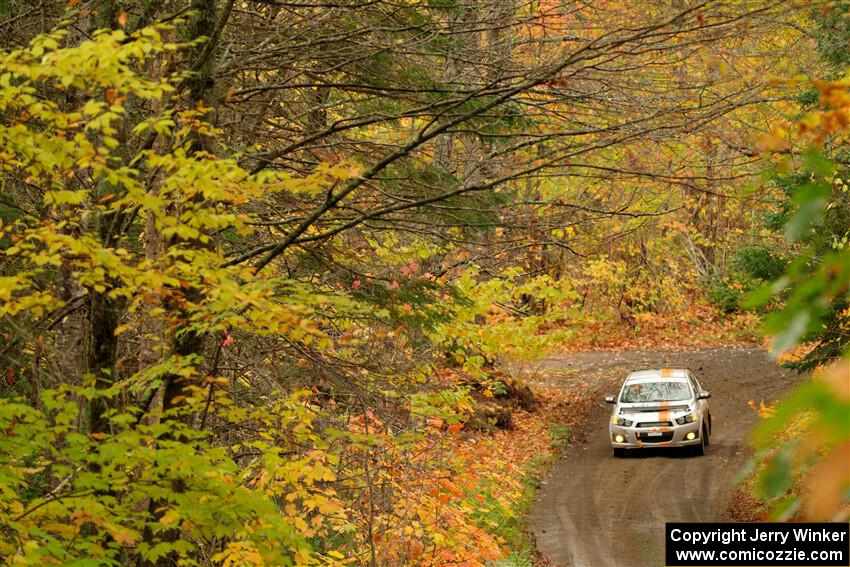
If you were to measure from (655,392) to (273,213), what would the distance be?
1393 centimetres

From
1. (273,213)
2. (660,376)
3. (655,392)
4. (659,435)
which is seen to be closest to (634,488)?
(659,435)

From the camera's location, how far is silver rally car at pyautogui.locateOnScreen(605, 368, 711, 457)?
67.9 feet

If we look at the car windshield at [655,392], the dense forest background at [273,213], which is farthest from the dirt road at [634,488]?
the dense forest background at [273,213]

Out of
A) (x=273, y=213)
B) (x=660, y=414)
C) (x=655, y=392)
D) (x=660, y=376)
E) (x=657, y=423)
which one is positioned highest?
(x=273, y=213)

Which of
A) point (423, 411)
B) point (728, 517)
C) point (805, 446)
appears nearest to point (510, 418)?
point (728, 517)

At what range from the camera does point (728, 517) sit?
1666 cm

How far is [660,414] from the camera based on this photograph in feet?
68.1

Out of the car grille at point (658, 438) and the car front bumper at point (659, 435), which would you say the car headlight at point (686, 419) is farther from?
the car grille at point (658, 438)

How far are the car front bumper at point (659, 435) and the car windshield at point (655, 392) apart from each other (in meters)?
0.62

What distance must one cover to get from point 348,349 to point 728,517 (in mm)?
8780

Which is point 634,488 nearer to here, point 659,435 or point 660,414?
point 659,435

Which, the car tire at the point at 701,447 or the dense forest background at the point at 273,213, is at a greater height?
the dense forest background at the point at 273,213

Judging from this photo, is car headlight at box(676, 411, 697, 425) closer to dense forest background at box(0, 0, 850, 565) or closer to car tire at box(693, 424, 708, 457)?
car tire at box(693, 424, 708, 457)

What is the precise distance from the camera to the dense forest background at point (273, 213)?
5.64 m
